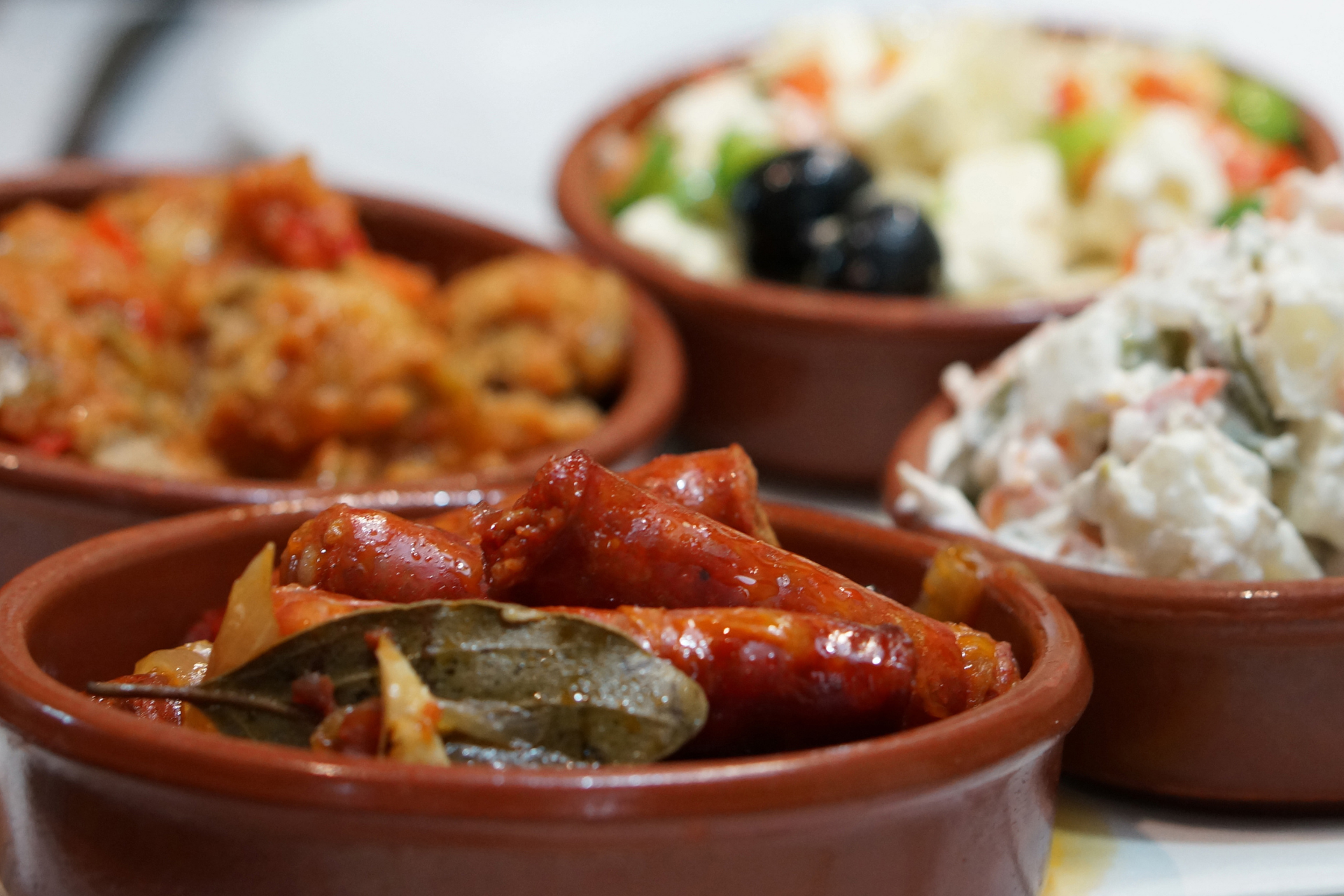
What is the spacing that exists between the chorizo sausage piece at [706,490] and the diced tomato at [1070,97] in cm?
212

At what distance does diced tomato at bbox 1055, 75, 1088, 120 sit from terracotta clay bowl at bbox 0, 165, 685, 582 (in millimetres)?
1278

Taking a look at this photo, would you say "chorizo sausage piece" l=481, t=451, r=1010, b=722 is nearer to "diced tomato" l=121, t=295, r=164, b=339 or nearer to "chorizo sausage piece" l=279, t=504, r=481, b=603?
"chorizo sausage piece" l=279, t=504, r=481, b=603

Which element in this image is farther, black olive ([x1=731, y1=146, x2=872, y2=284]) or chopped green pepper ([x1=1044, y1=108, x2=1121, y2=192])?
chopped green pepper ([x1=1044, y1=108, x2=1121, y2=192])

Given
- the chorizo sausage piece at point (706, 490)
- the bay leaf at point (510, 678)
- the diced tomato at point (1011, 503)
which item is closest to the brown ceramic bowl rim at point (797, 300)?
the diced tomato at point (1011, 503)

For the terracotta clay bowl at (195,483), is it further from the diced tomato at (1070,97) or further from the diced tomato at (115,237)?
the diced tomato at (1070,97)

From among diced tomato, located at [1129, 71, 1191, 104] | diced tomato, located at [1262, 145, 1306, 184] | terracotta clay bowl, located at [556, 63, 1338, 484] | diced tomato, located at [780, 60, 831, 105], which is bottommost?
terracotta clay bowl, located at [556, 63, 1338, 484]

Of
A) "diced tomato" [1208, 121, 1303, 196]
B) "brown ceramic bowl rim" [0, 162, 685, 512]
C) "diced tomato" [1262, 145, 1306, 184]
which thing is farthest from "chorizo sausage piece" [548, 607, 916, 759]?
"diced tomato" [1262, 145, 1306, 184]

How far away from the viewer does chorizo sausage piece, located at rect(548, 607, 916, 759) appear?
1.12 metres

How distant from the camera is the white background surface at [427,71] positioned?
3697 mm

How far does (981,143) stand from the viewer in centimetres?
301

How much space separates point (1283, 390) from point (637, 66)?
10.7 feet

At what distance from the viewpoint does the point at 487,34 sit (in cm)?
442

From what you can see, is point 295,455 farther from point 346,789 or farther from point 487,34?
point 487,34

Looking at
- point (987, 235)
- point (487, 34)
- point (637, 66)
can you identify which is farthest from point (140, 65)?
point (987, 235)
